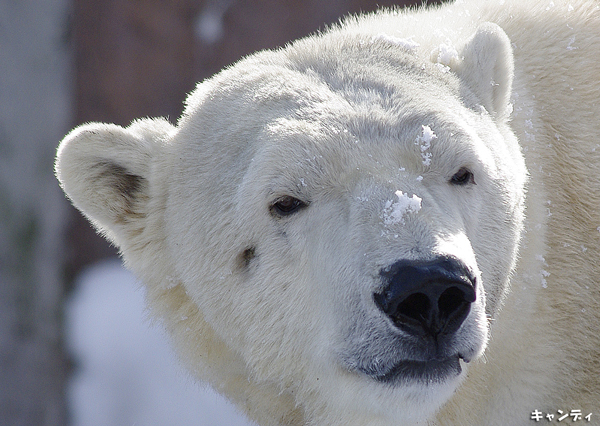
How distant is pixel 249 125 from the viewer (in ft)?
9.33

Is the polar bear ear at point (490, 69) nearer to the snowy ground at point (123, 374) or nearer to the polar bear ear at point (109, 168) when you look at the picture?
the polar bear ear at point (109, 168)

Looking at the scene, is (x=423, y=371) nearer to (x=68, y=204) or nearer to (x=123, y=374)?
(x=123, y=374)

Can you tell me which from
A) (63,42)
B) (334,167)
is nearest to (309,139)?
(334,167)

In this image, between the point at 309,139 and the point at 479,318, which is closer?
the point at 479,318

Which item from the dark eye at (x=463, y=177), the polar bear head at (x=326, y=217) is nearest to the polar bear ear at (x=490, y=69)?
the polar bear head at (x=326, y=217)

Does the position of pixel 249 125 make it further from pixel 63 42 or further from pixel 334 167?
pixel 63 42

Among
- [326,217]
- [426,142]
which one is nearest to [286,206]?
[326,217]

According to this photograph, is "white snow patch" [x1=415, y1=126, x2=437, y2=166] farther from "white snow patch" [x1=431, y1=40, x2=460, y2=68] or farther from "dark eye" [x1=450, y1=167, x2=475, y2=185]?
"white snow patch" [x1=431, y1=40, x2=460, y2=68]

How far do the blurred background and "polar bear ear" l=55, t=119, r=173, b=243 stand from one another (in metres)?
0.81

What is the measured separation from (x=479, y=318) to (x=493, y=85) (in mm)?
1187

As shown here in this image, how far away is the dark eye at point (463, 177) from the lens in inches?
107

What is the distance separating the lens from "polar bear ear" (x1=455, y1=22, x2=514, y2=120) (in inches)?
122

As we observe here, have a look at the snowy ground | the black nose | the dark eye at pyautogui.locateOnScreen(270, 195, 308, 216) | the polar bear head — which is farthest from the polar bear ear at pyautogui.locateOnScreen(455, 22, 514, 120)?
the snowy ground

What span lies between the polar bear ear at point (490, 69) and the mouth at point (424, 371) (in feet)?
4.04
